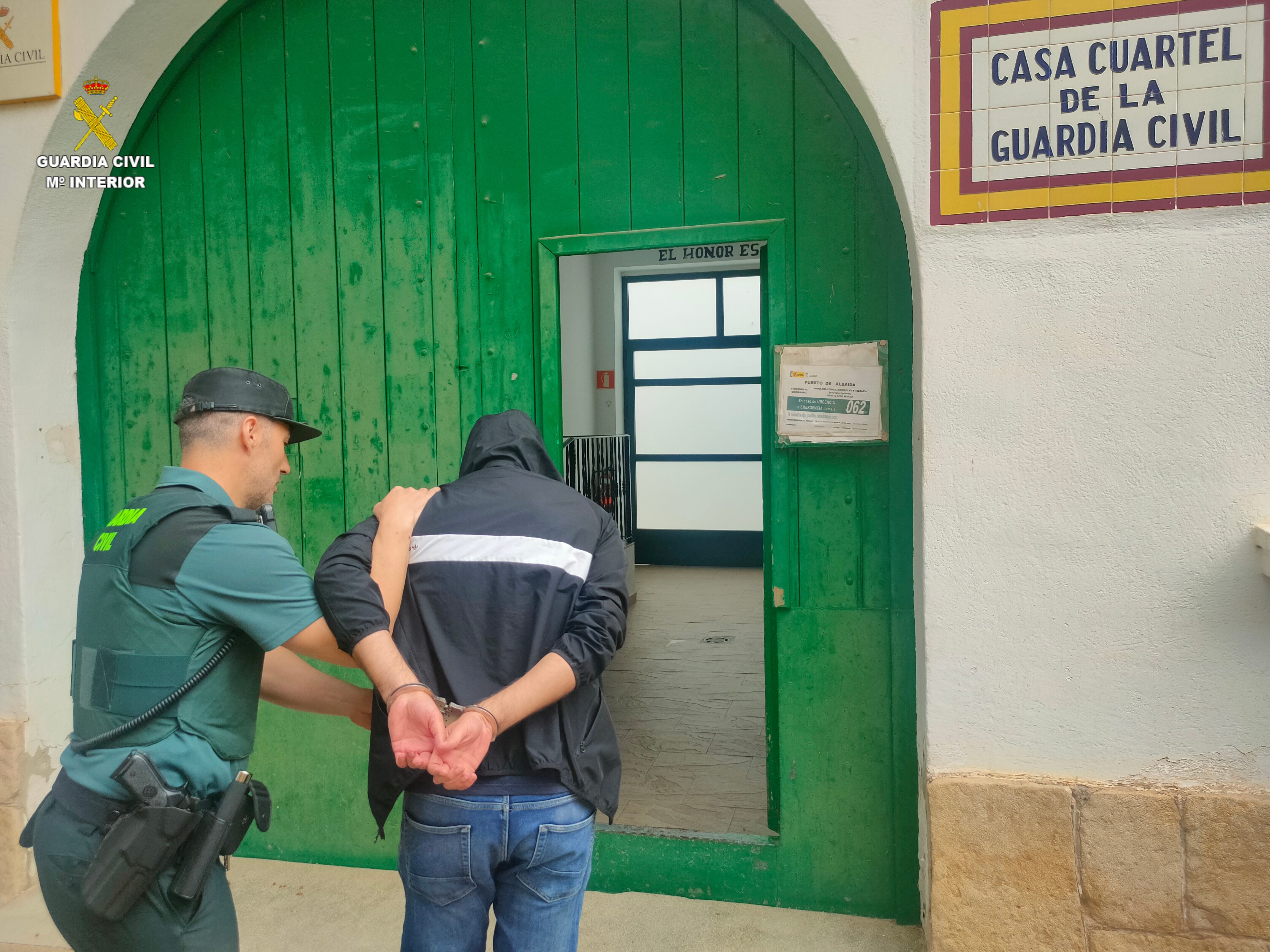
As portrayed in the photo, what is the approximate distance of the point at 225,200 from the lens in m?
3.32

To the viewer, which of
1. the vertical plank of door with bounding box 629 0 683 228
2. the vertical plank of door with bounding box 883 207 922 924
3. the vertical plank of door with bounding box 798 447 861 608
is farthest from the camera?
the vertical plank of door with bounding box 629 0 683 228

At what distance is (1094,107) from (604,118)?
1.46 metres

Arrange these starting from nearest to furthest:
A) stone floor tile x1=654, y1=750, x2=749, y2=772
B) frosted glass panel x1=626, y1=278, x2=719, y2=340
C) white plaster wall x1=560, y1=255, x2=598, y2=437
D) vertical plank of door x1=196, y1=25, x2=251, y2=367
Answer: vertical plank of door x1=196, y1=25, x2=251, y2=367, stone floor tile x1=654, y1=750, x2=749, y2=772, white plaster wall x1=560, y1=255, x2=598, y2=437, frosted glass panel x1=626, y1=278, x2=719, y2=340

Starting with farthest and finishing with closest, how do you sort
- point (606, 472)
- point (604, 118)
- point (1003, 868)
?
point (606, 472), point (604, 118), point (1003, 868)

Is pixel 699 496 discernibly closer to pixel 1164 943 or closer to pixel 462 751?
pixel 1164 943

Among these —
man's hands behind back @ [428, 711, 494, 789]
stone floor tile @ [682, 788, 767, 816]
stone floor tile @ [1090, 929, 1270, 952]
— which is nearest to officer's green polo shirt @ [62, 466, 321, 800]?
man's hands behind back @ [428, 711, 494, 789]

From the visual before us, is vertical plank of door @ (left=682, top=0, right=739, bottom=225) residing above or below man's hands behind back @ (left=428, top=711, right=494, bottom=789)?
above

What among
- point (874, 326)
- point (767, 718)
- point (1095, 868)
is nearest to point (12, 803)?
point (767, 718)

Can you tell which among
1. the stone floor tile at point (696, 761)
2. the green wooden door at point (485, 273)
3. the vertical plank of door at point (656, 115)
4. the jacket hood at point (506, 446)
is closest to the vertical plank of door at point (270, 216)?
the green wooden door at point (485, 273)

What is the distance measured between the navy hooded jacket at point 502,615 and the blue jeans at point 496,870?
0.06 meters

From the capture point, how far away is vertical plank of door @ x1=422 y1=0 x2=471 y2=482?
311 cm

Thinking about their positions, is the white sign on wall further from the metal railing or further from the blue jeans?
the metal railing

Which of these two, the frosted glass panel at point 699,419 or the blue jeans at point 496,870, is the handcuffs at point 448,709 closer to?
the blue jeans at point 496,870

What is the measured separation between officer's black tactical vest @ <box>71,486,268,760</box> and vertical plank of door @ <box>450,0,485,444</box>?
1.45 m
